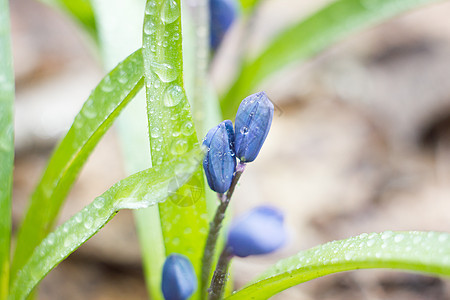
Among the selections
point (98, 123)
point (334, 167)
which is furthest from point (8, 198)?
point (334, 167)

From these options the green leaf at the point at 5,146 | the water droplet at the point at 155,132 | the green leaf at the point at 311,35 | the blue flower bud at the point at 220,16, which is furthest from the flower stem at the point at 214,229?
the green leaf at the point at 311,35

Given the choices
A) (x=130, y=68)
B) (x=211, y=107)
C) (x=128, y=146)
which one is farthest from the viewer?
(x=211, y=107)

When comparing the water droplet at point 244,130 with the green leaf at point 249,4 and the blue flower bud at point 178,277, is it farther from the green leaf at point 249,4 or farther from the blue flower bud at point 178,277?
the green leaf at point 249,4

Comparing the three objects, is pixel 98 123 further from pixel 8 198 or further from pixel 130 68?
pixel 8 198

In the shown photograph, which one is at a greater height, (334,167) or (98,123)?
(334,167)

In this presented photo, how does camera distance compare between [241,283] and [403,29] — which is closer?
[241,283]

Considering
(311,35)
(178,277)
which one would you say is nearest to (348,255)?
(178,277)

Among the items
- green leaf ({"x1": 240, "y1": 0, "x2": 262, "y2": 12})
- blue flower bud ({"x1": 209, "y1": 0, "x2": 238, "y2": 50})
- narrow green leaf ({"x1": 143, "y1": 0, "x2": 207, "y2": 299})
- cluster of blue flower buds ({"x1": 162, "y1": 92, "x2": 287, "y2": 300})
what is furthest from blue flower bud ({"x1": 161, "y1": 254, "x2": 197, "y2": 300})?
green leaf ({"x1": 240, "y1": 0, "x2": 262, "y2": 12})

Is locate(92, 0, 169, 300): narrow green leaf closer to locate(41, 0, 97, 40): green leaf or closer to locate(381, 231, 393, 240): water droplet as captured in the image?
locate(41, 0, 97, 40): green leaf
